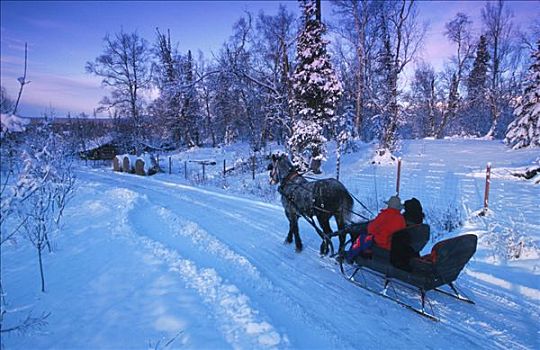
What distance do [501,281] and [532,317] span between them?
97 centimetres

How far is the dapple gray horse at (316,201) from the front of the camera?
6.11 metres

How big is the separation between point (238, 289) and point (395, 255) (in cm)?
239

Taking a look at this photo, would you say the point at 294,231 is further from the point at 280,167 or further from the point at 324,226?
the point at 280,167

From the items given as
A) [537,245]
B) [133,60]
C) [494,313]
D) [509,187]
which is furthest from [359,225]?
[133,60]

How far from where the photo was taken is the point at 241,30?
18844 mm

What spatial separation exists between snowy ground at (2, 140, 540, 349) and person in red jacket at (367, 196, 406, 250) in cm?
89

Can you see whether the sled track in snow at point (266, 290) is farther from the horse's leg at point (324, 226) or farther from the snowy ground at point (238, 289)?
the horse's leg at point (324, 226)

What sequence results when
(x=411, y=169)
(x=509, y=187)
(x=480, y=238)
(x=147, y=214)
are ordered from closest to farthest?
(x=480, y=238) < (x=147, y=214) < (x=509, y=187) < (x=411, y=169)

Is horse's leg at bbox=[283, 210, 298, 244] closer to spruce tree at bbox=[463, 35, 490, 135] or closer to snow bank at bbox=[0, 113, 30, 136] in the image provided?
snow bank at bbox=[0, 113, 30, 136]

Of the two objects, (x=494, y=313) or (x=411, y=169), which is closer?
(x=494, y=313)

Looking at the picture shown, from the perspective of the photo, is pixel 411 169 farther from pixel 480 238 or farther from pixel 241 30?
pixel 241 30

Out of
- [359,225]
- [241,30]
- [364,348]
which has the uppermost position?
[241,30]

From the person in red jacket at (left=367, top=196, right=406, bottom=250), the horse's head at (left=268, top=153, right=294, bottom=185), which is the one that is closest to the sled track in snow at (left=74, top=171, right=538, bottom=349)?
the person in red jacket at (left=367, top=196, right=406, bottom=250)

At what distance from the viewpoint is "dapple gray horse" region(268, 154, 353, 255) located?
20.0ft
